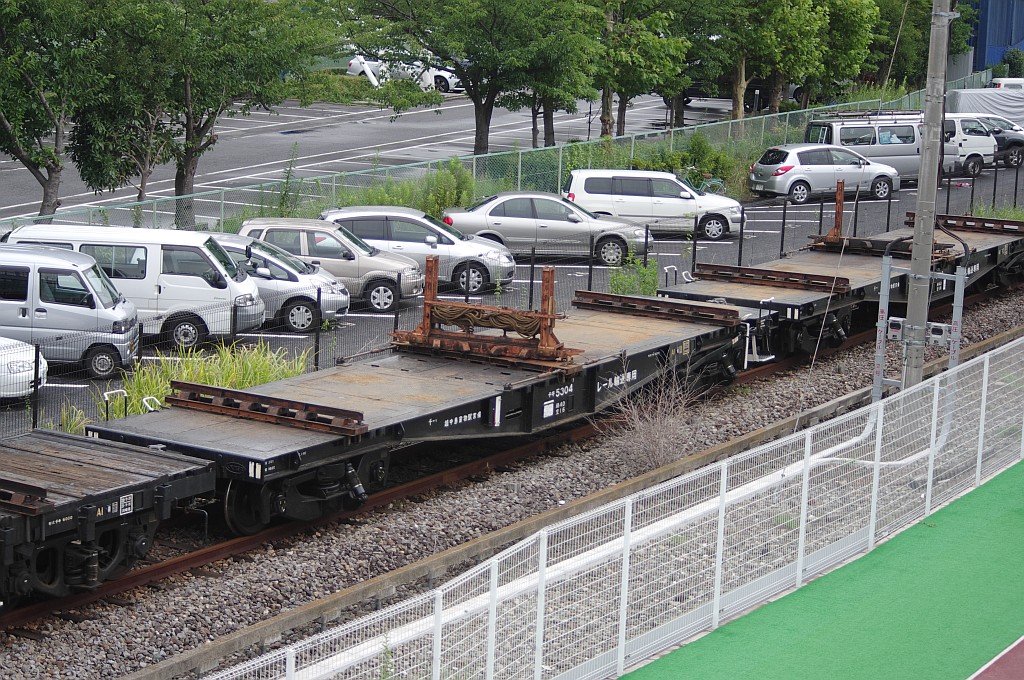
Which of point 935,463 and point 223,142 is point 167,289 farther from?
point 223,142

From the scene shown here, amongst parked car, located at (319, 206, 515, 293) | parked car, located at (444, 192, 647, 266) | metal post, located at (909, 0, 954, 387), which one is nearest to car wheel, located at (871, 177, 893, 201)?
parked car, located at (444, 192, 647, 266)

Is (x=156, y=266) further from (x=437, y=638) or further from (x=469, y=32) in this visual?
(x=469, y=32)

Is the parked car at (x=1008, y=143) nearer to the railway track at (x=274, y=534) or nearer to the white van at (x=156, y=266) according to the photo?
the railway track at (x=274, y=534)

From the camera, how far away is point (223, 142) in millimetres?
45469

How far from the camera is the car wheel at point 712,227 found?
3030 centimetres

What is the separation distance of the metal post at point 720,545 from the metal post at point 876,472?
7.50 feet

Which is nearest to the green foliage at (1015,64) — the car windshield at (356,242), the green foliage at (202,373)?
the car windshield at (356,242)

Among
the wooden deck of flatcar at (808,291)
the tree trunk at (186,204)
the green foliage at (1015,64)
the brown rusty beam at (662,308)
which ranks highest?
the green foliage at (1015,64)

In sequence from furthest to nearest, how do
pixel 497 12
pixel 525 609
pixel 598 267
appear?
Answer: pixel 497 12, pixel 598 267, pixel 525 609

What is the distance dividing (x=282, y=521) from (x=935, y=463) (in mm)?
6411

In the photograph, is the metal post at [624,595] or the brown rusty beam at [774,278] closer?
the metal post at [624,595]

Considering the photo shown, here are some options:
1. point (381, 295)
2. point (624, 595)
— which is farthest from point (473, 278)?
point (624, 595)

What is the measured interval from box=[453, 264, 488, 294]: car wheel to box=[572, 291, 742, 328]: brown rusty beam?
4.46 metres

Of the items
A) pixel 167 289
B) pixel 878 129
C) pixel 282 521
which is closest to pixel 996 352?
pixel 282 521
